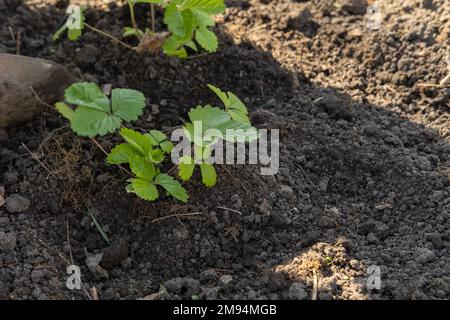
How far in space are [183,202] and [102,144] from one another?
Result: 0.41m

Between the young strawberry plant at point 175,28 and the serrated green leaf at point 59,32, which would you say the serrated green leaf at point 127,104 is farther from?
the serrated green leaf at point 59,32

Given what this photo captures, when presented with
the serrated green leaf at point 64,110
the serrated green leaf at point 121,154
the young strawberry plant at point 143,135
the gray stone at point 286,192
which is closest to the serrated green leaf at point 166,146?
the young strawberry plant at point 143,135

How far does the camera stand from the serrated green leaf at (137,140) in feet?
7.66

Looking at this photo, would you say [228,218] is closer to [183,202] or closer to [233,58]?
[183,202]

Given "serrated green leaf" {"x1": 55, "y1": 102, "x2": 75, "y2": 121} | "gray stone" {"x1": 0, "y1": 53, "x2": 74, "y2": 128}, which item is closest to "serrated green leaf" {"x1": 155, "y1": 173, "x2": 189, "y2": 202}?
"serrated green leaf" {"x1": 55, "y1": 102, "x2": 75, "y2": 121}

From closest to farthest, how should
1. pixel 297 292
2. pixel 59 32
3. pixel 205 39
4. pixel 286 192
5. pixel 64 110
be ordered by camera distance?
pixel 297 292, pixel 64 110, pixel 286 192, pixel 205 39, pixel 59 32

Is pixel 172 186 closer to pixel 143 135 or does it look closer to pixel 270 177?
pixel 143 135

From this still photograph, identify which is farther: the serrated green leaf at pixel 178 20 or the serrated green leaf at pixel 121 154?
the serrated green leaf at pixel 178 20

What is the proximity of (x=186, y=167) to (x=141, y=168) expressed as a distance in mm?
158

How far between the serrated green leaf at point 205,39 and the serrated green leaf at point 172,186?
68 centimetres

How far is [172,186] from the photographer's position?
7.75ft

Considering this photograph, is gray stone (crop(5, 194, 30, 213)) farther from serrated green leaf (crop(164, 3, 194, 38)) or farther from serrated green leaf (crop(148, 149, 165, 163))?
serrated green leaf (crop(164, 3, 194, 38))

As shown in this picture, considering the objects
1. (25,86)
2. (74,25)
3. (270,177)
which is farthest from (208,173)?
(74,25)
